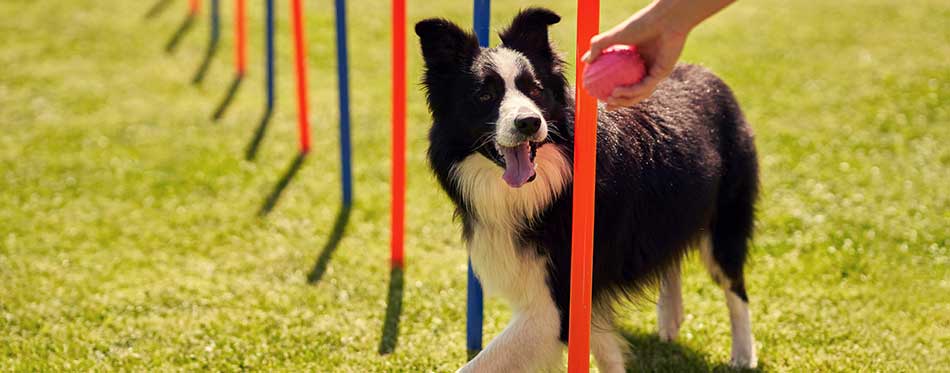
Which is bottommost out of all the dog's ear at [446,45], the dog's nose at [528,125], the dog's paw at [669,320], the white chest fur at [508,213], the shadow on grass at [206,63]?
the shadow on grass at [206,63]

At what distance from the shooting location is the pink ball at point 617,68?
2.70 meters

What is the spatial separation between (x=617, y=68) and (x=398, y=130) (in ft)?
9.27

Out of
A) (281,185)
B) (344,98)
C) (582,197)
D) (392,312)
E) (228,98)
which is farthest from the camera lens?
(228,98)

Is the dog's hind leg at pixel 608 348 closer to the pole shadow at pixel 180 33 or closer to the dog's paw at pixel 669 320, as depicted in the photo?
the dog's paw at pixel 669 320

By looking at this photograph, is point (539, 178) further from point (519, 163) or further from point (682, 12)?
point (682, 12)

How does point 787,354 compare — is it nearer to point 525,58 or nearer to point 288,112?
point 525,58

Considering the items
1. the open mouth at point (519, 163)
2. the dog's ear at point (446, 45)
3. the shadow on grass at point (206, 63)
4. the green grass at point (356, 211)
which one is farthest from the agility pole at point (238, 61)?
the open mouth at point (519, 163)

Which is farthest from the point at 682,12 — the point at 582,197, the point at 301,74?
the point at 301,74

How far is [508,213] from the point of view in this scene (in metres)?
3.77

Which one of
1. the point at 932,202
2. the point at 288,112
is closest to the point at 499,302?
the point at 932,202

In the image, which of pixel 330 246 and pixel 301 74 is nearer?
pixel 330 246

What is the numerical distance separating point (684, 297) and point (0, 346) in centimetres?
376

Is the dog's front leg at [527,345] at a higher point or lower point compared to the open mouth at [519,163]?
lower

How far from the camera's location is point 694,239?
14.7ft
